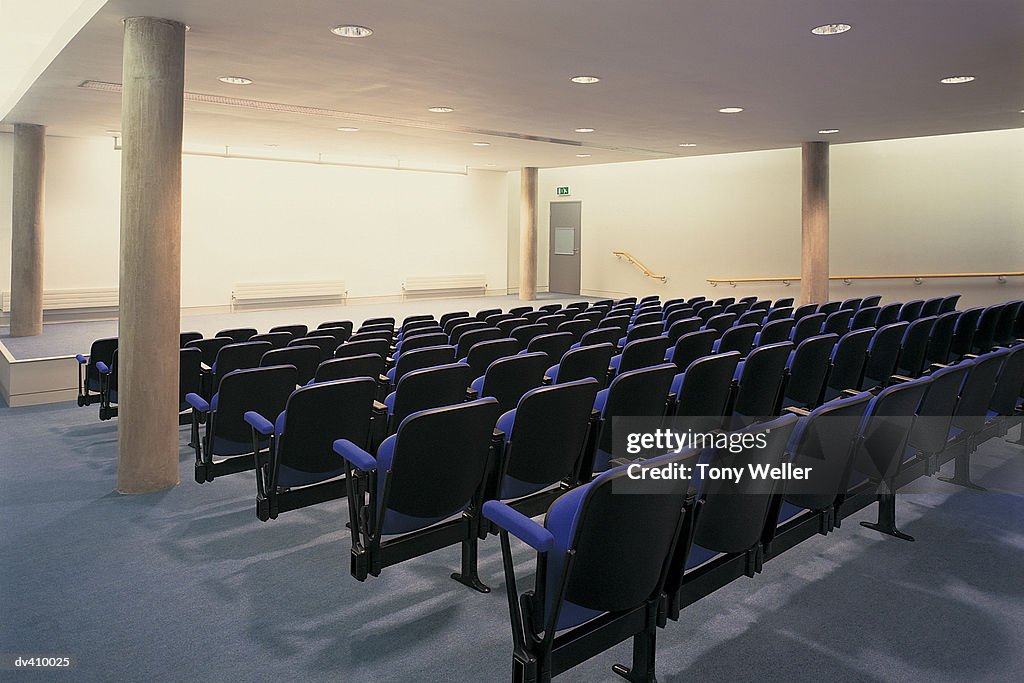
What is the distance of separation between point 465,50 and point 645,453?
406 centimetres

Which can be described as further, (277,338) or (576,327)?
(576,327)

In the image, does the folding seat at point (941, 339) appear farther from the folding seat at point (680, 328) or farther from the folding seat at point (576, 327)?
the folding seat at point (576, 327)

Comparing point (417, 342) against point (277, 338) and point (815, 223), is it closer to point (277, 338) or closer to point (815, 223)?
point (277, 338)

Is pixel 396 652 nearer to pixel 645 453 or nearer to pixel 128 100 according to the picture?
pixel 645 453

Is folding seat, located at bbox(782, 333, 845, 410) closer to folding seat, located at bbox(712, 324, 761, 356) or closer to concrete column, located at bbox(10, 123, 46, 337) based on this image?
folding seat, located at bbox(712, 324, 761, 356)

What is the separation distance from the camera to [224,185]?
15.1m

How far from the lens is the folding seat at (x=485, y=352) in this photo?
587 centimetres

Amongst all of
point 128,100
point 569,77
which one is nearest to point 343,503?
point 128,100

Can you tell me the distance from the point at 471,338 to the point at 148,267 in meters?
2.61

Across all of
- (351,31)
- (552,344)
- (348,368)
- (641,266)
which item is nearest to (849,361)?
(552,344)

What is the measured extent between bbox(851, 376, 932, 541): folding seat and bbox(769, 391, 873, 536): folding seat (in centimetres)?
7

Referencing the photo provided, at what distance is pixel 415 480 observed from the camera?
10.7 ft

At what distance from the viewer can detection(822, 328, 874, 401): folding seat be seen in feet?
19.2

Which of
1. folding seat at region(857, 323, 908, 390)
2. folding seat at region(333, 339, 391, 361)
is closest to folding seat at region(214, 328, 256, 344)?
folding seat at region(333, 339, 391, 361)
